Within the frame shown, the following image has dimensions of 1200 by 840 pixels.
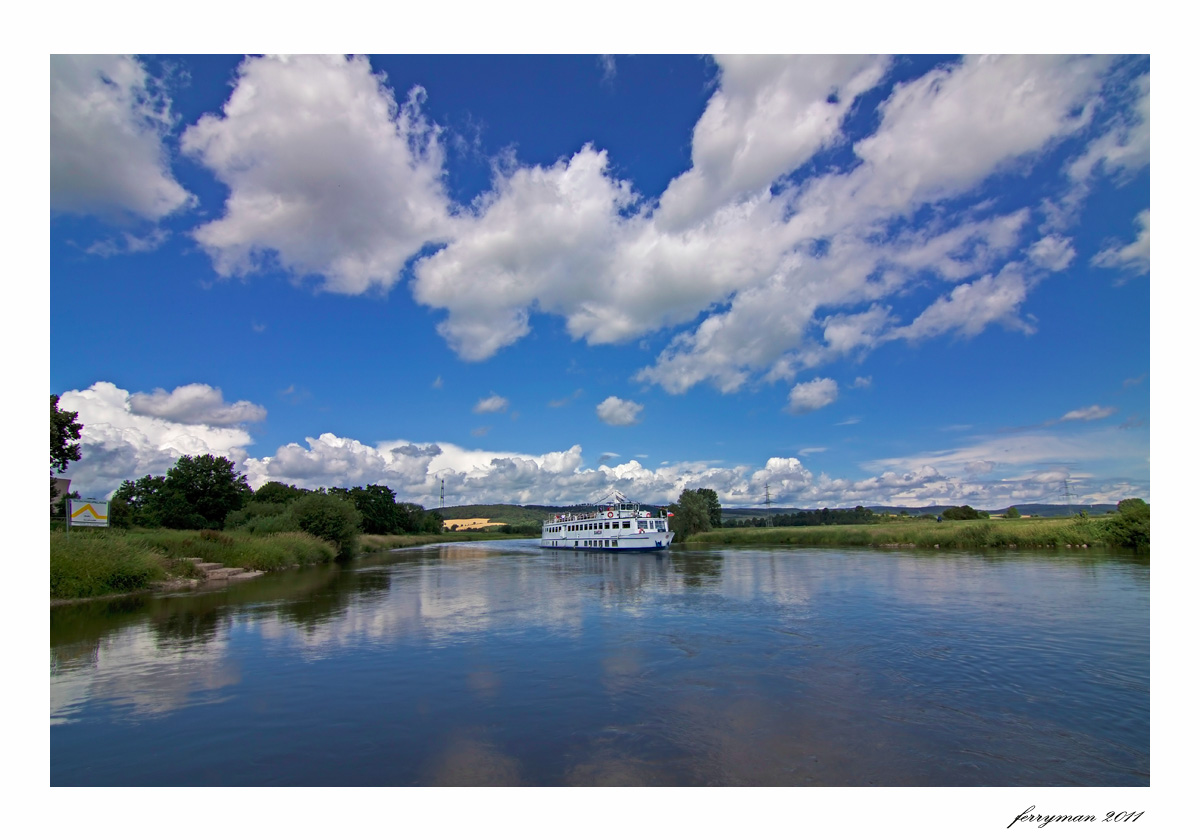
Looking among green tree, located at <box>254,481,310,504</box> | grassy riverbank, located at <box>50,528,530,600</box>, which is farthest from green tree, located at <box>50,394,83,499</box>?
green tree, located at <box>254,481,310,504</box>

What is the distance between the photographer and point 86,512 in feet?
87.1

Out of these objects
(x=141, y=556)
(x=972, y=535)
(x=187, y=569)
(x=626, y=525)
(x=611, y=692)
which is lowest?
(x=972, y=535)

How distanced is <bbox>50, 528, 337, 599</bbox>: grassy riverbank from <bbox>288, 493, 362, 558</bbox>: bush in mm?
13360

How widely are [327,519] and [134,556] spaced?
3336cm

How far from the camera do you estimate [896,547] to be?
2421 inches

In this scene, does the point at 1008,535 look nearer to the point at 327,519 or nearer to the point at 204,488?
the point at 327,519

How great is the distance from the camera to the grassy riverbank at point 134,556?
24.3m

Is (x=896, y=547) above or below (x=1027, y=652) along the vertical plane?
below

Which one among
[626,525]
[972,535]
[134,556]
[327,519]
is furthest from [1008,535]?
[327,519]

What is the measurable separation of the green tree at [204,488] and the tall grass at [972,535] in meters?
65.8
